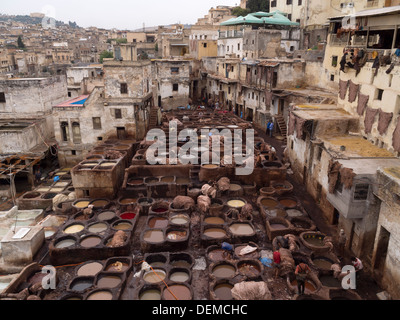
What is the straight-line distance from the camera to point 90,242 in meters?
15.4

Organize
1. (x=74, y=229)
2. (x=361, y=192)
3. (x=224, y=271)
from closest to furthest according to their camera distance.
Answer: (x=361, y=192)
(x=224, y=271)
(x=74, y=229)

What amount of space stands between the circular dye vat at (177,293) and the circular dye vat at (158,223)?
171 inches

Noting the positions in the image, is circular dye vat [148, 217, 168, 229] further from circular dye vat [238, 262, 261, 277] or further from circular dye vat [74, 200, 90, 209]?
circular dye vat [238, 262, 261, 277]

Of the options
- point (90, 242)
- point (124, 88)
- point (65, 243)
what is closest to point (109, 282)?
point (90, 242)

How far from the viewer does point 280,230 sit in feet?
50.2

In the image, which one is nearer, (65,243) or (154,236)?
(65,243)

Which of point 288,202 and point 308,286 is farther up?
point 288,202

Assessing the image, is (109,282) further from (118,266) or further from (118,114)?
(118,114)

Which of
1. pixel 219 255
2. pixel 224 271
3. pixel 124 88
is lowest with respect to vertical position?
pixel 224 271

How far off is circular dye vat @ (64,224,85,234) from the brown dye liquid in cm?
389

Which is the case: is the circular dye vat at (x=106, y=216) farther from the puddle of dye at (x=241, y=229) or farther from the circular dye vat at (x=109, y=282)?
the puddle of dye at (x=241, y=229)

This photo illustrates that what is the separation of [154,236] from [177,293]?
403 cm

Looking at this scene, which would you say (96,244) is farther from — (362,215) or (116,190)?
(362,215)

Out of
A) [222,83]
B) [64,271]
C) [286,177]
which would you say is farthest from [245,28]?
[64,271]
